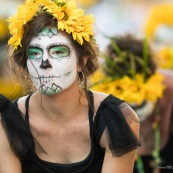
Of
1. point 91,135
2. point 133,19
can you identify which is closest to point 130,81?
point 91,135

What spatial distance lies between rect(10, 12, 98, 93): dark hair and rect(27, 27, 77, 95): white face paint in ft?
0.12

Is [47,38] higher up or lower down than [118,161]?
higher up

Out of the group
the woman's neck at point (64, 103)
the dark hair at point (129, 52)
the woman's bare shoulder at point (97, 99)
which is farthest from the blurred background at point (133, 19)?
the woman's neck at point (64, 103)

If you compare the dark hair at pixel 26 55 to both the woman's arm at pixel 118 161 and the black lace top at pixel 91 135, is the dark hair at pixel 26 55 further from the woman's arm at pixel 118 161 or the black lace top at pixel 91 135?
the woman's arm at pixel 118 161

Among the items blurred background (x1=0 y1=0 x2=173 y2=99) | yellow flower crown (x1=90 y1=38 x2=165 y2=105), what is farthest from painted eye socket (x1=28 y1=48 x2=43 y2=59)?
blurred background (x1=0 y1=0 x2=173 y2=99)

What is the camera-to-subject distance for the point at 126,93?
6203 mm

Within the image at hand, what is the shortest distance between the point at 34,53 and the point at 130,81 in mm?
2011

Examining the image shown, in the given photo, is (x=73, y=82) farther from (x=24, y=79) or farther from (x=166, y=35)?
(x=166, y=35)

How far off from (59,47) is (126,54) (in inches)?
80.2

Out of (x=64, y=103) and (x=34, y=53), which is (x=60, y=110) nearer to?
(x=64, y=103)

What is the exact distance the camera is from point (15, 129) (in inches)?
176

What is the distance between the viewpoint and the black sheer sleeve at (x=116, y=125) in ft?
14.3

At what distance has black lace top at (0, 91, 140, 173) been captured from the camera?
4391 millimetres

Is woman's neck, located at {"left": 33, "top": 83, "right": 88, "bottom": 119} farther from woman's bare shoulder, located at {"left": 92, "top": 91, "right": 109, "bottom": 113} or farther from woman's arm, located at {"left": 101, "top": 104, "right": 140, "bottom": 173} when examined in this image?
woman's arm, located at {"left": 101, "top": 104, "right": 140, "bottom": 173}
